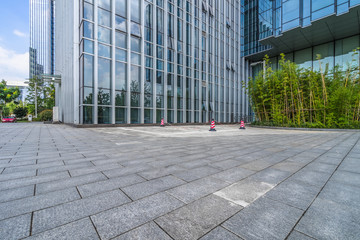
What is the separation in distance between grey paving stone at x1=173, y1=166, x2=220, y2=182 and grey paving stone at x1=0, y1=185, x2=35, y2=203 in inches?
79.0

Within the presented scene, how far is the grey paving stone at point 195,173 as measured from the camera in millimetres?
2639

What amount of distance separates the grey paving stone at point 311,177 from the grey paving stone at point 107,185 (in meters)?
2.51

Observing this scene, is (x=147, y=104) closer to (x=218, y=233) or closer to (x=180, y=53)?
(x=180, y=53)

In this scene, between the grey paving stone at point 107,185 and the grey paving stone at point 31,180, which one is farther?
the grey paving stone at point 31,180

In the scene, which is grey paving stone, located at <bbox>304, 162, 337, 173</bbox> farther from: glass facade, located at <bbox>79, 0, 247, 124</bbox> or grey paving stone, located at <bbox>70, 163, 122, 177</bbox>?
glass facade, located at <bbox>79, 0, 247, 124</bbox>

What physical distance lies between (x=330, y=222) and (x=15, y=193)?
3.52 m

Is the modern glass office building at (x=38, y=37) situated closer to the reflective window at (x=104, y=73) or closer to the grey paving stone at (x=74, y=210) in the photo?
the reflective window at (x=104, y=73)

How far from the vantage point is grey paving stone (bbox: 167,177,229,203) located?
1.98m

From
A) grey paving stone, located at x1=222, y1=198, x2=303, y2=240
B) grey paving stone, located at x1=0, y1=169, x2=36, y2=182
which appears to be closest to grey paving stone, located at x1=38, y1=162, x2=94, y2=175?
grey paving stone, located at x1=0, y1=169, x2=36, y2=182

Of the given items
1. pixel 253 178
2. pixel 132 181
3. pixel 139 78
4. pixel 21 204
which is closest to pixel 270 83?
pixel 139 78

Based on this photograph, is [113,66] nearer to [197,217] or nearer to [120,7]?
[120,7]

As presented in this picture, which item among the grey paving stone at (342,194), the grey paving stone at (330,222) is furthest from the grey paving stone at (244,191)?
the grey paving stone at (342,194)

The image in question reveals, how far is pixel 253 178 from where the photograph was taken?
8.55 ft

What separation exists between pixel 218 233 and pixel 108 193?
1.43 meters
